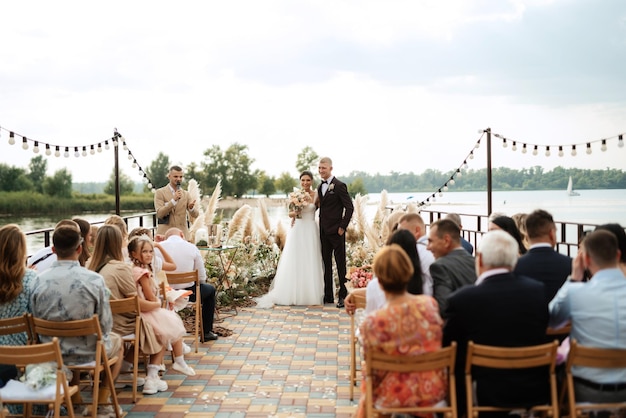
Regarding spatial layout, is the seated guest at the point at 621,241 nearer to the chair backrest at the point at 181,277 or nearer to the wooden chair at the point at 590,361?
the wooden chair at the point at 590,361

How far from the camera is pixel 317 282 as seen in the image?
807cm

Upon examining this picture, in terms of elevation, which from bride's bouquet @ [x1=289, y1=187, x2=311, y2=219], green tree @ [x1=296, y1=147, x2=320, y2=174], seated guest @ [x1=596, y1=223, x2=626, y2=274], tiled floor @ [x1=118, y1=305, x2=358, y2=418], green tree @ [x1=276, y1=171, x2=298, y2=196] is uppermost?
green tree @ [x1=296, y1=147, x2=320, y2=174]

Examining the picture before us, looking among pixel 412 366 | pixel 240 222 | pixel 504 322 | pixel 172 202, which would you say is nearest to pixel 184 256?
pixel 172 202

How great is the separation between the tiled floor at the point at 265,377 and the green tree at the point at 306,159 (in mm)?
27689

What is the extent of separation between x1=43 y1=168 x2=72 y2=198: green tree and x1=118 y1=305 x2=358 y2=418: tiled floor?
44.7m

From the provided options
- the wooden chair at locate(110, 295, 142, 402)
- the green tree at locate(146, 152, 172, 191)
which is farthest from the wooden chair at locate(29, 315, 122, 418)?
the green tree at locate(146, 152, 172, 191)

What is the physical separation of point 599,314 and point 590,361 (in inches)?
9.2

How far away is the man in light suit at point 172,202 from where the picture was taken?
7730 mm

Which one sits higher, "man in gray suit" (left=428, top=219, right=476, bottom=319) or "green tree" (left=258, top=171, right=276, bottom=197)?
"green tree" (left=258, top=171, right=276, bottom=197)

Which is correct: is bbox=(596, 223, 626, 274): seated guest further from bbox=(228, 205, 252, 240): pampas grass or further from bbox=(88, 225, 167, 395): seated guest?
bbox=(228, 205, 252, 240): pampas grass

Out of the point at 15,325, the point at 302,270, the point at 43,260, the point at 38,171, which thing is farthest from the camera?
the point at 38,171

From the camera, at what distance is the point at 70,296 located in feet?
11.6

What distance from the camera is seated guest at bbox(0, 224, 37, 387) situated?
139 inches

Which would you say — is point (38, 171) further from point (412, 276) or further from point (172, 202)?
point (412, 276)
